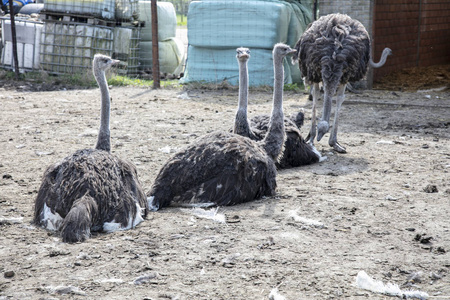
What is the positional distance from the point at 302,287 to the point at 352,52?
13.5 ft

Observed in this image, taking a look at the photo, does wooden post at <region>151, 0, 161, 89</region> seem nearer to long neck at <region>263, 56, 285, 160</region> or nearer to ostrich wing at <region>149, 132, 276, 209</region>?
long neck at <region>263, 56, 285, 160</region>

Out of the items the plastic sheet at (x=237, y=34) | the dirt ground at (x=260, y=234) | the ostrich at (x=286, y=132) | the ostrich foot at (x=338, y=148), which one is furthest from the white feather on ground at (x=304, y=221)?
the plastic sheet at (x=237, y=34)

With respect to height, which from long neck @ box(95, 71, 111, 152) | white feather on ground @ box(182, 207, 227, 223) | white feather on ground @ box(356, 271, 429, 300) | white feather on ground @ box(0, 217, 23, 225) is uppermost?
long neck @ box(95, 71, 111, 152)

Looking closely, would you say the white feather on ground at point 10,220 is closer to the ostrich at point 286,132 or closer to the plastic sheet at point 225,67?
the ostrich at point 286,132

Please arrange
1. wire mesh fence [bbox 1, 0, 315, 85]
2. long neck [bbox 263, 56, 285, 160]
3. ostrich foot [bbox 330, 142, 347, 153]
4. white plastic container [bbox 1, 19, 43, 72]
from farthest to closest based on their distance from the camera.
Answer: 1. white plastic container [bbox 1, 19, 43, 72]
2. wire mesh fence [bbox 1, 0, 315, 85]
3. ostrich foot [bbox 330, 142, 347, 153]
4. long neck [bbox 263, 56, 285, 160]

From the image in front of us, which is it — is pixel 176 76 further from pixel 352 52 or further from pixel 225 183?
pixel 225 183

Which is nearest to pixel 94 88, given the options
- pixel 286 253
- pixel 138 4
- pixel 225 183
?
pixel 138 4

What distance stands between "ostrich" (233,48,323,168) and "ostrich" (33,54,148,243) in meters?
1.74

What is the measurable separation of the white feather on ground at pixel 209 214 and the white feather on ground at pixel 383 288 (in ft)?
4.61

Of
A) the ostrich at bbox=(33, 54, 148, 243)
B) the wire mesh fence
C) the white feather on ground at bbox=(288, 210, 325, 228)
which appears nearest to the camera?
the ostrich at bbox=(33, 54, 148, 243)

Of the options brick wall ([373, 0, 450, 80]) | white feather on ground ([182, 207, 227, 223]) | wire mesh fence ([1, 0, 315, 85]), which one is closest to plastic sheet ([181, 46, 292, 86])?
wire mesh fence ([1, 0, 315, 85])

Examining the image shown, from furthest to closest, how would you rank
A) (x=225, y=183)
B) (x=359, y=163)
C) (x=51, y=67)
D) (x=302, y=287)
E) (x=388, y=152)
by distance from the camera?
(x=51, y=67) < (x=388, y=152) < (x=359, y=163) < (x=225, y=183) < (x=302, y=287)

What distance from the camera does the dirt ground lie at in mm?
3658

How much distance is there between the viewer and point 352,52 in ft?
23.4
